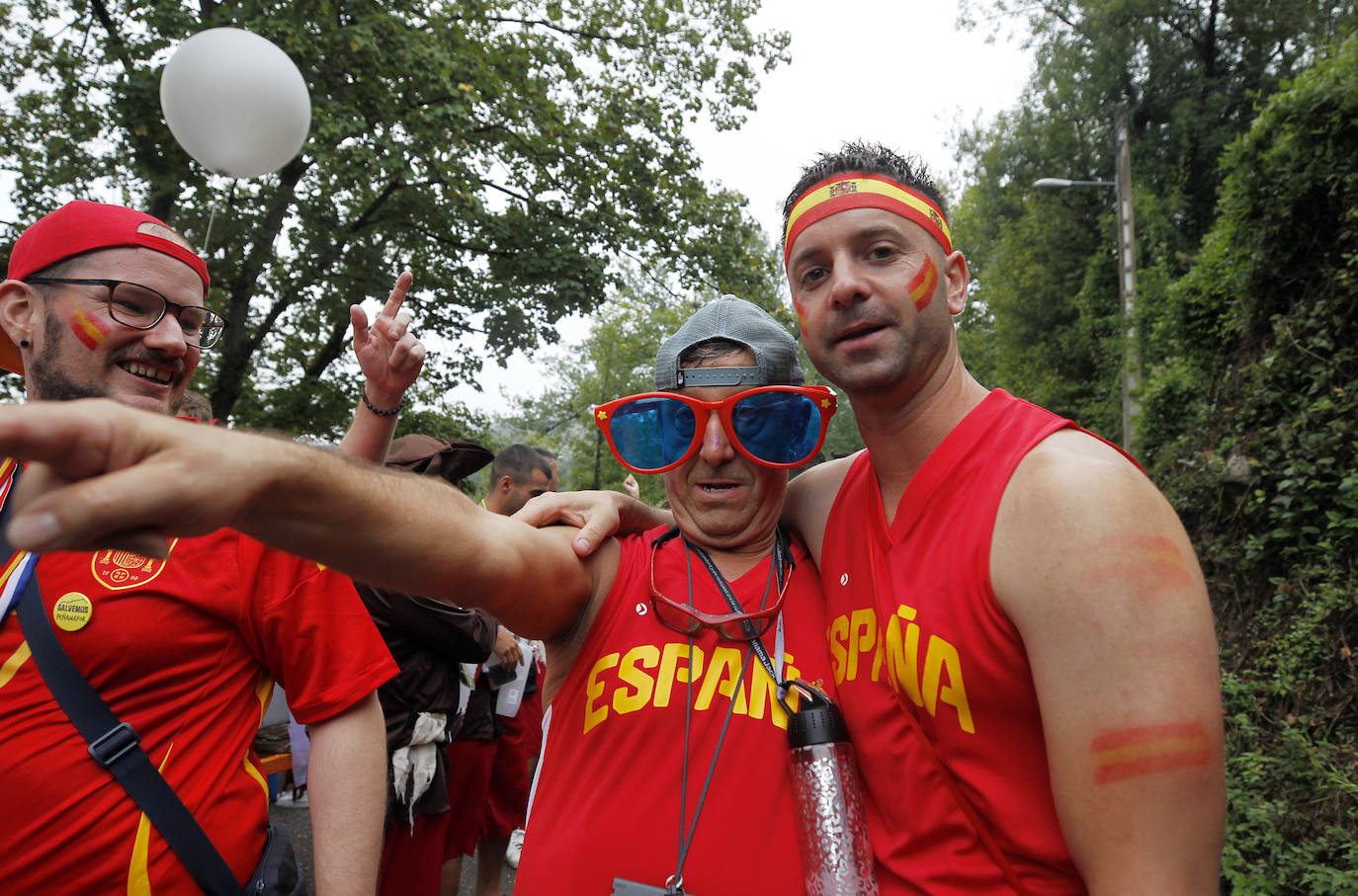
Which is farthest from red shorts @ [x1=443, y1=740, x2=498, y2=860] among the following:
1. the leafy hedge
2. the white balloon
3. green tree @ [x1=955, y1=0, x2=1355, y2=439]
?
green tree @ [x1=955, y1=0, x2=1355, y2=439]

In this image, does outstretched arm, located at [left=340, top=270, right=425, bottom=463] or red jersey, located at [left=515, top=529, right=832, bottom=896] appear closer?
red jersey, located at [left=515, top=529, right=832, bottom=896]

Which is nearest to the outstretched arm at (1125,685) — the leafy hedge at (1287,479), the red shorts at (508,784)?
the leafy hedge at (1287,479)

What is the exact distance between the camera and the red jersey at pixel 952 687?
1.45 metres

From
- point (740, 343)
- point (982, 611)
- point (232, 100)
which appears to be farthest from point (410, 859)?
point (232, 100)

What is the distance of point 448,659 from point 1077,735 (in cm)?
310

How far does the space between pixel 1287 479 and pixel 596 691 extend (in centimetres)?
588

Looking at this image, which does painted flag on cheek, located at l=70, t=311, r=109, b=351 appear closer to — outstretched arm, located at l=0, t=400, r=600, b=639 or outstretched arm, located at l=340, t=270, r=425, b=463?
outstretched arm, located at l=340, t=270, r=425, b=463

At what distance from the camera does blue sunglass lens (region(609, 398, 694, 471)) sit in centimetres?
220

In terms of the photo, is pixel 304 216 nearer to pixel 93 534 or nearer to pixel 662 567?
pixel 662 567

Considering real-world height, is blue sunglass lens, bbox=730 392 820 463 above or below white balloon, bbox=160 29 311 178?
below

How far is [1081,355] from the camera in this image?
66.9 feet

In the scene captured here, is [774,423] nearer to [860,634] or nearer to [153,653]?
[860,634]

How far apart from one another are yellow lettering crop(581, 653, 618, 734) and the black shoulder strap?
821 mm

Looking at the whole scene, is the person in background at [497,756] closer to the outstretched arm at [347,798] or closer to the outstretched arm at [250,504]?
the outstretched arm at [347,798]
